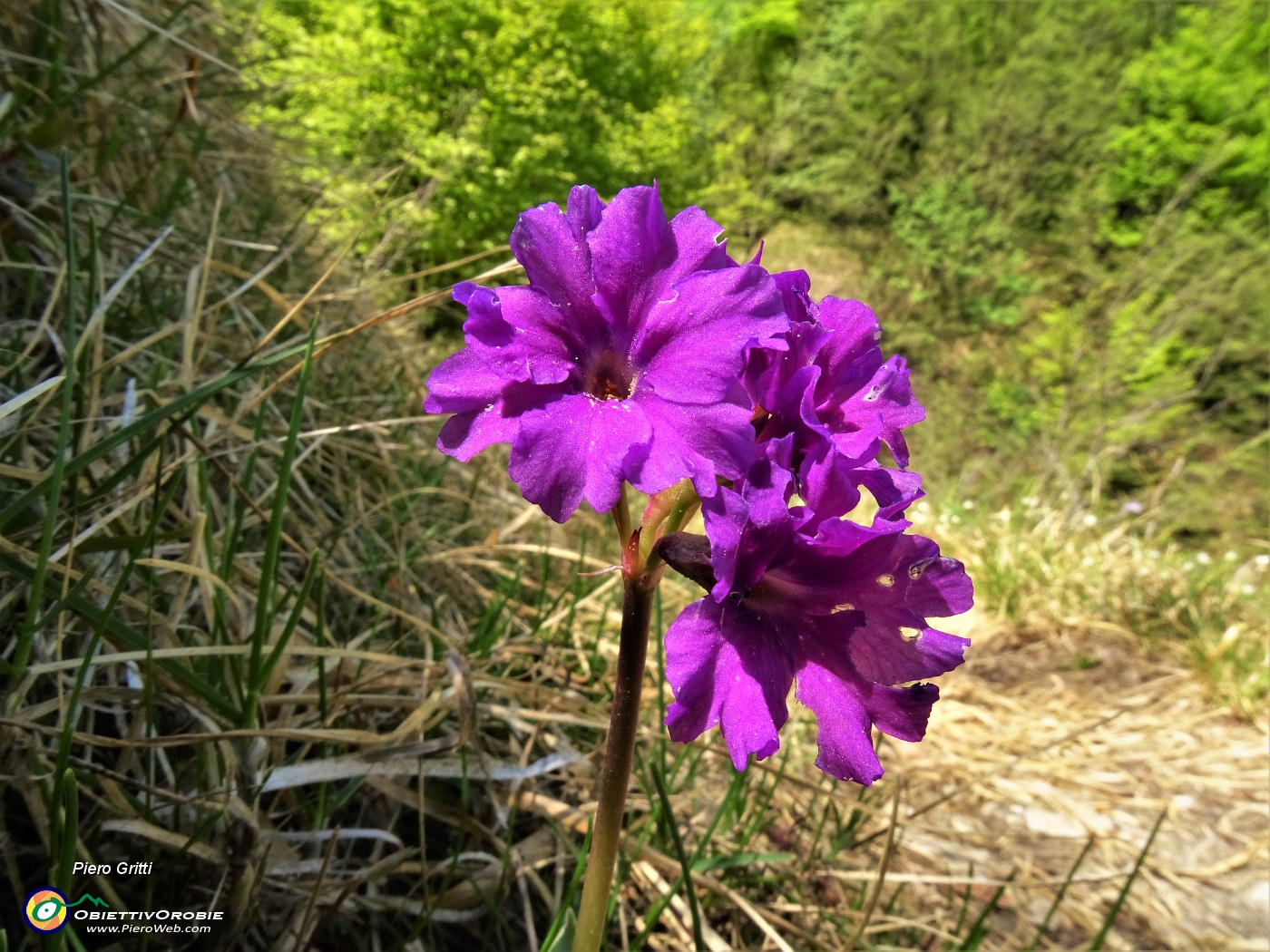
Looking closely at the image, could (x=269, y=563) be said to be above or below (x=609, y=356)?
below

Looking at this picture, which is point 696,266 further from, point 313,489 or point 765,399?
point 313,489

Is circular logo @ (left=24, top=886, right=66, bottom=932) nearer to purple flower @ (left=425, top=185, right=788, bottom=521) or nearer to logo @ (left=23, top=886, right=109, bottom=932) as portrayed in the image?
logo @ (left=23, top=886, right=109, bottom=932)

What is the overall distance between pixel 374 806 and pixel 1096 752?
283 cm

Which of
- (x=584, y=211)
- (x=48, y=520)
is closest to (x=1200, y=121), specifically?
(x=584, y=211)

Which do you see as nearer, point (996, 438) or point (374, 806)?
point (374, 806)

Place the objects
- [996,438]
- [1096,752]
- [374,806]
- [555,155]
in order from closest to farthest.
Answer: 1. [374,806]
2. [1096,752]
3. [555,155]
4. [996,438]

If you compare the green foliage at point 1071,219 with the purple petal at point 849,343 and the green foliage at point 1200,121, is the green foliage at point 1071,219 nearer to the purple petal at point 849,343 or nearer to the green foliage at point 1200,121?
Result: the green foliage at point 1200,121

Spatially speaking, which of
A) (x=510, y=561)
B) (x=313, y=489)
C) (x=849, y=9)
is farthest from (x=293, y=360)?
(x=849, y=9)

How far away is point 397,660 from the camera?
1.30 metres

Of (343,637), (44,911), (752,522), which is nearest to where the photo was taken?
(752,522)

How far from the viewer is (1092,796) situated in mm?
2691

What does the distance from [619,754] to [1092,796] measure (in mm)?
2659

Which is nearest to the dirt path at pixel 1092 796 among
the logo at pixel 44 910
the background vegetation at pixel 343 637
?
the background vegetation at pixel 343 637

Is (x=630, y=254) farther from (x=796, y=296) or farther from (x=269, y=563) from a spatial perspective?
(x=269, y=563)
